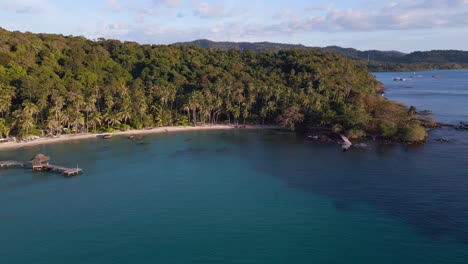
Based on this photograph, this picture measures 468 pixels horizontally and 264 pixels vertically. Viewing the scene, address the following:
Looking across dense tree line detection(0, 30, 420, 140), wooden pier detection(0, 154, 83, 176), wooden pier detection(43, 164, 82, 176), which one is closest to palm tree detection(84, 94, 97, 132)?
dense tree line detection(0, 30, 420, 140)

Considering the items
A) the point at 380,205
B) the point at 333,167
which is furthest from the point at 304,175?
the point at 380,205

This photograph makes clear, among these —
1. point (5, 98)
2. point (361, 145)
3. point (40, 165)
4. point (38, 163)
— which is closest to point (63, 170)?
point (40, 165)

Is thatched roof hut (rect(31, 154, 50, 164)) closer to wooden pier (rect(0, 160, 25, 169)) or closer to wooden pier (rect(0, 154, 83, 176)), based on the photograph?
wooden pier (rect(0, 154, 83, 176))

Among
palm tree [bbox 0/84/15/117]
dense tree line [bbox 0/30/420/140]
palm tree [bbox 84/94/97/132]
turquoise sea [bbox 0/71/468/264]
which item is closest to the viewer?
turquoise sea [bbox 0/71/468/264]

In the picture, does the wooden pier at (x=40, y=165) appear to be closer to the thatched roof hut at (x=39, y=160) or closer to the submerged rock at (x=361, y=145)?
the thatched roof hut at (x=39, y=160)

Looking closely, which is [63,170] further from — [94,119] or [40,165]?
[94,119]

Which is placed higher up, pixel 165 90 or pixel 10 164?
pixel 165 90
